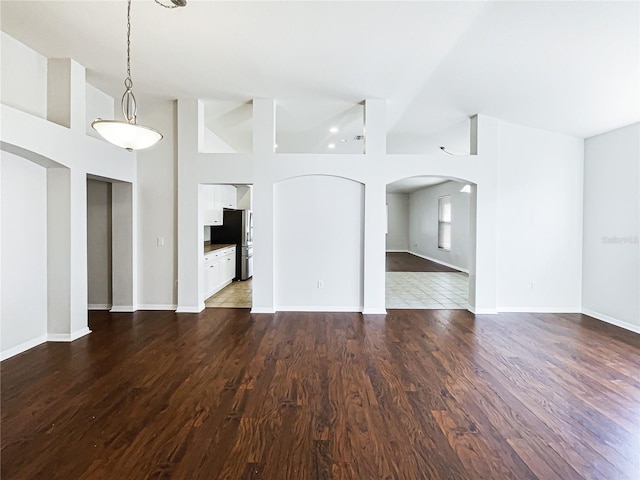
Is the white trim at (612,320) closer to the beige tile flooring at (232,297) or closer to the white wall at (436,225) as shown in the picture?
the white wall at (436,225)

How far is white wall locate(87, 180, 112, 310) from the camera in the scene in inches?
200

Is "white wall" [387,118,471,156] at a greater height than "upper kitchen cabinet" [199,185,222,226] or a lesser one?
greater

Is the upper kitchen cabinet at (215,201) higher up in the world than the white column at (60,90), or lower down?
lower down

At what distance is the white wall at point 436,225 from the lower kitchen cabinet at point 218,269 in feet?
19.7

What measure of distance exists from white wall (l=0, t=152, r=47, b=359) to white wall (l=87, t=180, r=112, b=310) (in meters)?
1.42

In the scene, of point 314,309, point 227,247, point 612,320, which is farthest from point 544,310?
point 227,247

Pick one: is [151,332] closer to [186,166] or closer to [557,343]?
[186,166]

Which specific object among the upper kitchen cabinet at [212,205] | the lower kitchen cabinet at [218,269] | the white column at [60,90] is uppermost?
the white column at [60,90]

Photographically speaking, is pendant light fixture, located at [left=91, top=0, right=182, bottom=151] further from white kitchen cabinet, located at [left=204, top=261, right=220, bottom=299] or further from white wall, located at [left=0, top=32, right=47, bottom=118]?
white kitchen cabinet, located at [left=204, top=261, right=220, bottom=299]

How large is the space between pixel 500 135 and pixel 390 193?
9.56m

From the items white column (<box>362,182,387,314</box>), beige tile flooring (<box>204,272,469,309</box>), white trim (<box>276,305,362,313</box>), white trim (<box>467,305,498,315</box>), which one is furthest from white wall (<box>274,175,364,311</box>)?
white trim (<box>467,305,498,315</box>)

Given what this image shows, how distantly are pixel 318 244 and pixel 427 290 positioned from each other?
120 inches

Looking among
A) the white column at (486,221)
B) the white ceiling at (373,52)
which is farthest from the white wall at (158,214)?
the white column at (486,221)

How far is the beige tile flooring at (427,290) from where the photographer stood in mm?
5620
